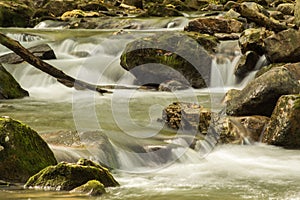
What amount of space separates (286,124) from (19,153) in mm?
4311

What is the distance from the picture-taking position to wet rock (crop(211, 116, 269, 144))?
7.62 metres

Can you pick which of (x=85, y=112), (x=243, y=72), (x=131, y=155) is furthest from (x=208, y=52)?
(x=131, y=155)

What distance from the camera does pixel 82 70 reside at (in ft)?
47.1

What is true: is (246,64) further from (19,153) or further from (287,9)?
(287,9)

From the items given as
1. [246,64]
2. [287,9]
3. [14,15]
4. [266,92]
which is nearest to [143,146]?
[266,92]

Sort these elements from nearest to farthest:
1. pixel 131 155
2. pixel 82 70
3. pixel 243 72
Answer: pixel 131 155 → pixel 243 72 → pixel 82 70

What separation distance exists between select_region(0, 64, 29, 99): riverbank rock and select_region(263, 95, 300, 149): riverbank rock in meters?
6.17

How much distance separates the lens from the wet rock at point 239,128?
762cm

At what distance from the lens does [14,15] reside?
76.2 ft

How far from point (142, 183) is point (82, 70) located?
968 cm

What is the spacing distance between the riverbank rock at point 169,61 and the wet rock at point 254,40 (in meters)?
1.06

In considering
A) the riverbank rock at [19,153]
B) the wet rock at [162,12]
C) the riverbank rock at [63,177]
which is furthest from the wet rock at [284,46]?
the wet rock at [162,12]

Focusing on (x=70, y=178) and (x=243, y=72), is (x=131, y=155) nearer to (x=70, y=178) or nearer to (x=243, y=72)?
(x=70, y=178)

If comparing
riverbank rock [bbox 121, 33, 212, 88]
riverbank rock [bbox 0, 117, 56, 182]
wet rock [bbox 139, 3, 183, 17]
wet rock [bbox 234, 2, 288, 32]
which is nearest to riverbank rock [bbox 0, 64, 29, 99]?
riverbank rock [bbox 121, 33, 212, 88]
